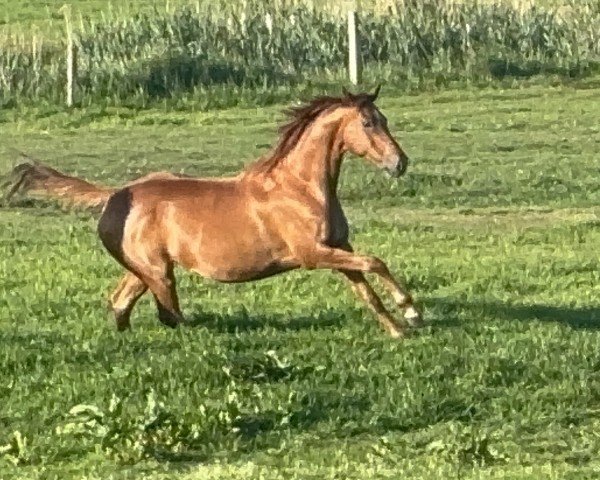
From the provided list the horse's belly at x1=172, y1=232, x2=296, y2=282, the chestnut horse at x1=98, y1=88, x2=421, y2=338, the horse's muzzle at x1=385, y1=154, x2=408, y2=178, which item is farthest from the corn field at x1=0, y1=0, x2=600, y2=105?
the horse's muzzle at x1=385, y1=154, x2=408, y2=178

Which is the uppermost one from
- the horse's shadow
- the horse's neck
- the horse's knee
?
the horse's neck

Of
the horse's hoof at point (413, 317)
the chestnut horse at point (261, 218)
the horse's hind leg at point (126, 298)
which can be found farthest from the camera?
the horse's hind leg at point (126, 298)

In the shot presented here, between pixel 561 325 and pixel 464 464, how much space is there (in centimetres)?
363

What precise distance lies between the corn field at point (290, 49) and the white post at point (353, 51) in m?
0.24

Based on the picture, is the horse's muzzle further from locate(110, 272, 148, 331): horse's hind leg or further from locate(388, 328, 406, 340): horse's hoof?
locate(110, 272, 148, 331): horse's hind leg

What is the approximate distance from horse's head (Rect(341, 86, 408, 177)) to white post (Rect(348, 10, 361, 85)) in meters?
16.1

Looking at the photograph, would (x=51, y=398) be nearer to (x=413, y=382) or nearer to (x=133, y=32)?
(x=413, y=382)

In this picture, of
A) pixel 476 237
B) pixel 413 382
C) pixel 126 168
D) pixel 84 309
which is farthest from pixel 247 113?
pixel 413 382

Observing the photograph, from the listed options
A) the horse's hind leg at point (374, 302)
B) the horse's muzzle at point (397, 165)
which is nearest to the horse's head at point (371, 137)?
the horse's muzzle at point (397, 165)

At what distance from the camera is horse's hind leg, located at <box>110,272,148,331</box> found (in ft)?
38.3

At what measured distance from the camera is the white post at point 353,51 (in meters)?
27.7

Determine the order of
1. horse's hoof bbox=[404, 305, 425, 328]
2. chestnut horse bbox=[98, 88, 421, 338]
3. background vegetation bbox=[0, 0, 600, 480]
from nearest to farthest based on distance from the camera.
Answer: background vegetation bbox=[0, 0, 600, 480]
horse's hoof bbox=[404, 305, 425, 328]
chestnut horse bbox=[98, 88, 421, 338]

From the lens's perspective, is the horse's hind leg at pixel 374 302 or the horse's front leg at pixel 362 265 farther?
the horse's hind leg at pixel 374 302

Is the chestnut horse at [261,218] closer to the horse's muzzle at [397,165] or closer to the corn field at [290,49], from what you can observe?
the horse's muzzle at [397,165]
